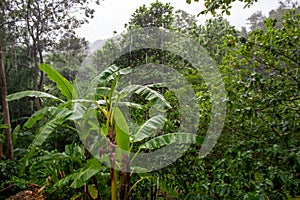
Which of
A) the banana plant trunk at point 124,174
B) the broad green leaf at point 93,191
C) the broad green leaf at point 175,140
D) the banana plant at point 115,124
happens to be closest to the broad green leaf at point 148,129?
the banana plant at point 115,124

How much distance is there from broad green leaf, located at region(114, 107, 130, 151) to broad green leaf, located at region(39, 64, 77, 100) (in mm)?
616

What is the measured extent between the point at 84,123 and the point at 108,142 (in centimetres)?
34

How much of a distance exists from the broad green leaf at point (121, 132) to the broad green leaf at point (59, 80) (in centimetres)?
62

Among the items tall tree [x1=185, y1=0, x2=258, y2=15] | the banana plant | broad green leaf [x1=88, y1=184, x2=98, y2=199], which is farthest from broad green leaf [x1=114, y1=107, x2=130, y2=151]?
tall tree [x1=185, y1=0, x2=258, y2=15]

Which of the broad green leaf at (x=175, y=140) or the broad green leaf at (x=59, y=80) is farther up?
the broad green leaf at (x=59, y=80)

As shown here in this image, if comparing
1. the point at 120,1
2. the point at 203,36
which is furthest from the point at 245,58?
the point at 120,1

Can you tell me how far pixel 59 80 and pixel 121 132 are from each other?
35.1 inches

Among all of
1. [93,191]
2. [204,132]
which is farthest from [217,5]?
[93,191]

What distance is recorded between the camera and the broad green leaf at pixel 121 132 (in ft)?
8.96

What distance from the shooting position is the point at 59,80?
9.85 feet

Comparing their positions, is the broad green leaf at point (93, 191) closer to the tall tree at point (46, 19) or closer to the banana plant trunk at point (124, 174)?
the banana plant trunk at point (124, 174)

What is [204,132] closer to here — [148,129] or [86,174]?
[148,129]

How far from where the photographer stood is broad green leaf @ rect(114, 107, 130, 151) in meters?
2.73

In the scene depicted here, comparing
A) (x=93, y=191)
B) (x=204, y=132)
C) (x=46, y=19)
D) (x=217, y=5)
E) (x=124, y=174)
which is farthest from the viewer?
(x=46, y=19)
